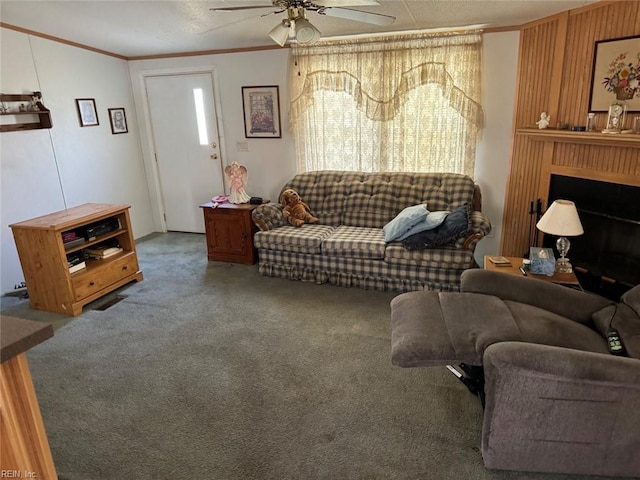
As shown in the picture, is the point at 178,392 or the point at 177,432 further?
the point at 178,392

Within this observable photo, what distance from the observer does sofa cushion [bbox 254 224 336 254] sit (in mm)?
3715

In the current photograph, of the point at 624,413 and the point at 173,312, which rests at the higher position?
the point at 624,413

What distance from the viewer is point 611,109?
2.90 metres

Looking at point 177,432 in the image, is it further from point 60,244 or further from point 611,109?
point 611,109

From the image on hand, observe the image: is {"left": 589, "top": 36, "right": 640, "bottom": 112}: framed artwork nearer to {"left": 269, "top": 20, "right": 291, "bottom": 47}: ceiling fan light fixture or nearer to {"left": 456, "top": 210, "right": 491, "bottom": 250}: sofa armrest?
{"left": 456, "top": 210, "right": 491, "bottom": 250}: sofa armrest

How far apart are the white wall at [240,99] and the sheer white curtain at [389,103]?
192 millimetres

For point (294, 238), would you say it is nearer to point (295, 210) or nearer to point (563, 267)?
point (295, 210)

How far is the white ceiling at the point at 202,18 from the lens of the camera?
3141mm

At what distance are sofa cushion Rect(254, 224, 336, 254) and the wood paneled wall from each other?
5.83ft

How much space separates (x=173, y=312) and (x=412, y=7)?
9.94ft

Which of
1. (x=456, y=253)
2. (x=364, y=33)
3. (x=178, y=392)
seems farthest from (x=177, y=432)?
(x=364, y=33)

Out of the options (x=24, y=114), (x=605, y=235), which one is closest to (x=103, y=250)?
(x=24, y=114)

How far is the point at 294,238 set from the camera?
12.4ft

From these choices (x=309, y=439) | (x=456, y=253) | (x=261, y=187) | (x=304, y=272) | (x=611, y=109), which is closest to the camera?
(x=309, y=439)
